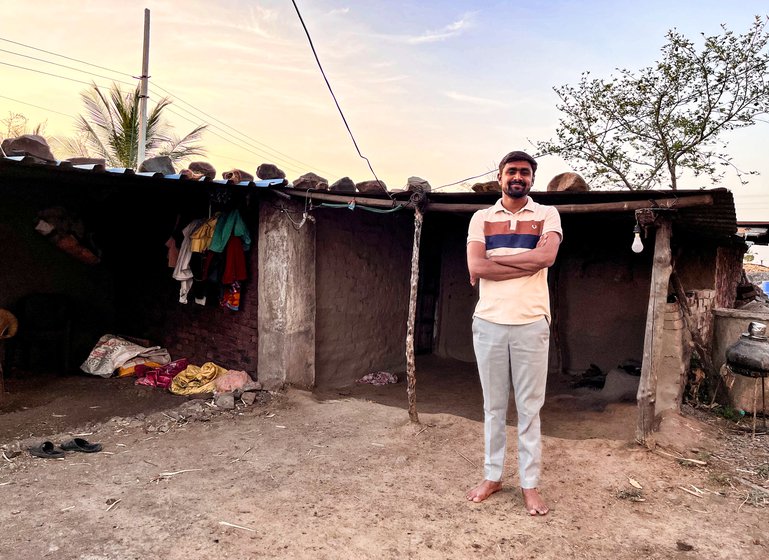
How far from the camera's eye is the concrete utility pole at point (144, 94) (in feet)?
44.3

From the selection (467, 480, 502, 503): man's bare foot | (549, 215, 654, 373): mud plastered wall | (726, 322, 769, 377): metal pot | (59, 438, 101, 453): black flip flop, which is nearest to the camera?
(467, 480, 502, 503): man's bare foot

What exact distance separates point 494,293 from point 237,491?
6.97ft

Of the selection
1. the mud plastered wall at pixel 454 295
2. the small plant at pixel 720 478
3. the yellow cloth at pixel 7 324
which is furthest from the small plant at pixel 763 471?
the yellow cloth at pixel 7 324

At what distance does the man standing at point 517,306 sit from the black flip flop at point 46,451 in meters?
3.29

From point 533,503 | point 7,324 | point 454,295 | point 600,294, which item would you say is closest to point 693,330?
point 600,294

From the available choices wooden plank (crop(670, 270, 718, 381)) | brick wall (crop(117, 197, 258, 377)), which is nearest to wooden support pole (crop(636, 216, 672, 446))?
wooden plank (crop(670, 270, 718, 381))

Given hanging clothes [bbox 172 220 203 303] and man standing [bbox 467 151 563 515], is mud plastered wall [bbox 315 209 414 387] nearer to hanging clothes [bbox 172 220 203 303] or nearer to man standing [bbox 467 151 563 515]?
hanging clothes [bbox 172 220 203 303]

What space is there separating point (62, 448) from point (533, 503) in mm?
3589

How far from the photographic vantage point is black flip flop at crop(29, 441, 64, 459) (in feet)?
13.2

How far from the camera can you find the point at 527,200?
3.10m

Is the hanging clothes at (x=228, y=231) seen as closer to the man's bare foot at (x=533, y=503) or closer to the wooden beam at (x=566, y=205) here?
the wooden beam at (x=566, y=205)

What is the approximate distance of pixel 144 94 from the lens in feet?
45.3

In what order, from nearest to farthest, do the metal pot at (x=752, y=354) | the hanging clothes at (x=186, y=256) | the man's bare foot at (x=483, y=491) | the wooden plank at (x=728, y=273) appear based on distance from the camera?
the man's bare foot at (x=483, y=491) → the metal pot at (x=752, y=354) → the hanging clothes at (x=186, y=256) → the wooden plank at (x=728, y=273)

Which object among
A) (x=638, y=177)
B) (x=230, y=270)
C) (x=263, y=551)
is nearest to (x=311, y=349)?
(x=230, y=270)
